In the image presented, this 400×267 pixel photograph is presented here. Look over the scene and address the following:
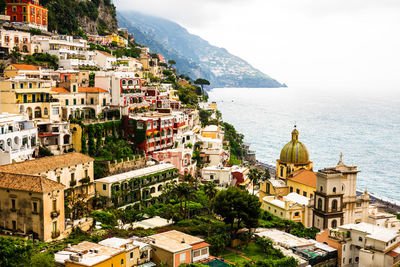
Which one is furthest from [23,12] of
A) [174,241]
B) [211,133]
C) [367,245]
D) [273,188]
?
[367,245]

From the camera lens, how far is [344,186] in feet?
180

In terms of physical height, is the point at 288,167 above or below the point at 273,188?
above

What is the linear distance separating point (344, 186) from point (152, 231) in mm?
25777

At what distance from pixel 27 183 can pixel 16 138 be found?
40.1 feet

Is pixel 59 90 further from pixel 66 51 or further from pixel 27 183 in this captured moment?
pixel 27 183

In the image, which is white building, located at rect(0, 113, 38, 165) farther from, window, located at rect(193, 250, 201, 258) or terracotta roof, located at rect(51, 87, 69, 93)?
window, located at rect(193, 250, 201, 258)

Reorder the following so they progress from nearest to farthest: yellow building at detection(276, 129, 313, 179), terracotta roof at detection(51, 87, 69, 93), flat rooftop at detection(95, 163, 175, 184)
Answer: flat rooftop at detection(95, 163, 175, 184) < terracotta roof at detection(51, 87, 69, 93) < yellow building at detection(276, 129, 313, 179)

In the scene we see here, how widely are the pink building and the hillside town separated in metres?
0.17

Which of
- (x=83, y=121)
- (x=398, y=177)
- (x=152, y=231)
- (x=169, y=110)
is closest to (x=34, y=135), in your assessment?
(x=83, y=121)

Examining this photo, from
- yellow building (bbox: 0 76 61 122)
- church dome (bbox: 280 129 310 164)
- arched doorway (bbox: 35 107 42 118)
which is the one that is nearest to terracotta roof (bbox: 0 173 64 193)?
yellow building (bbox: 0 76 61 122)

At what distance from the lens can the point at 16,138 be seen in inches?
1881

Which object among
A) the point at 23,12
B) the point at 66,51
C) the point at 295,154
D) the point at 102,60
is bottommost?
Answer: the point at 295,154

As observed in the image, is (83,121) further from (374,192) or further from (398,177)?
(398,177)

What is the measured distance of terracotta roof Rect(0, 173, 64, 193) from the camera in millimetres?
36719
